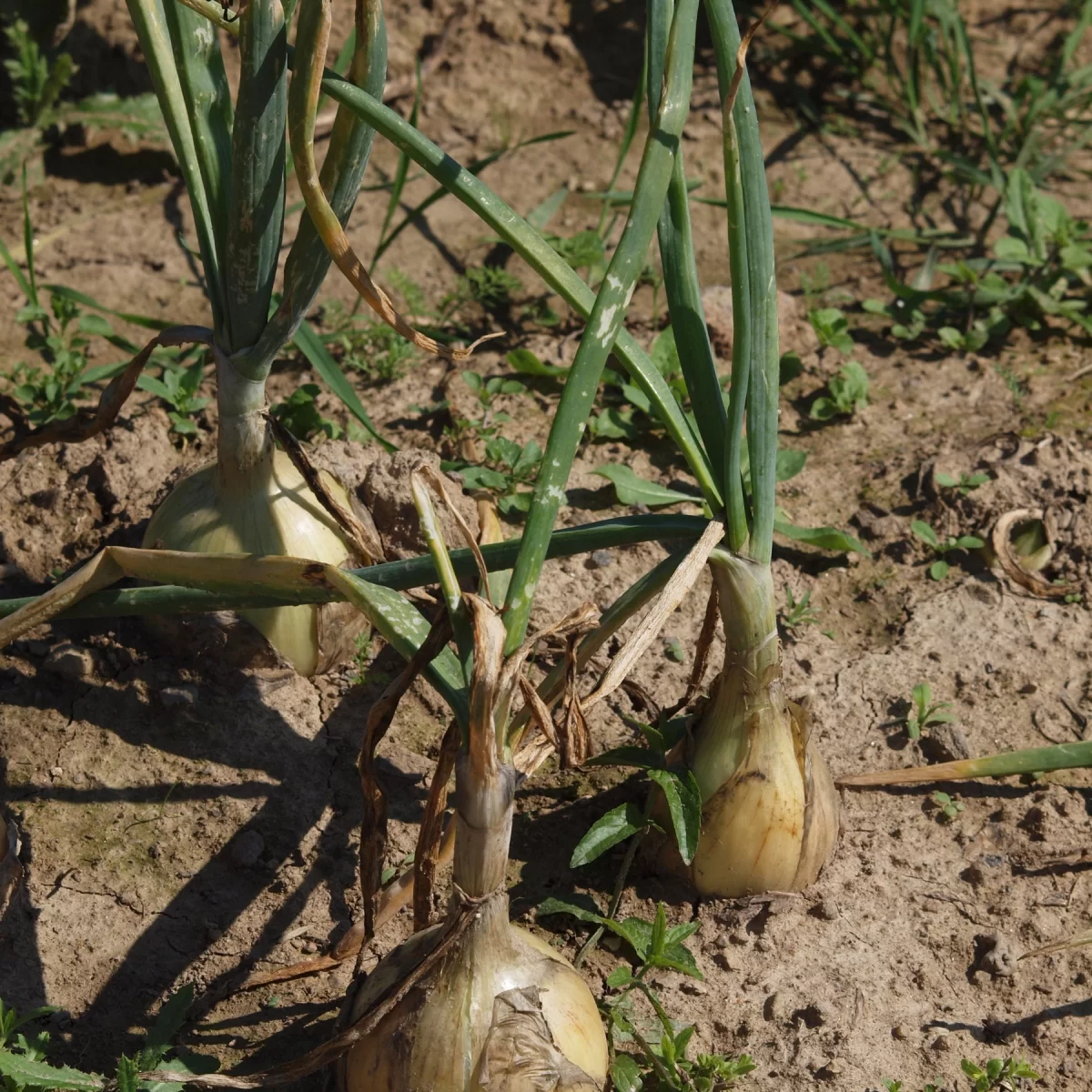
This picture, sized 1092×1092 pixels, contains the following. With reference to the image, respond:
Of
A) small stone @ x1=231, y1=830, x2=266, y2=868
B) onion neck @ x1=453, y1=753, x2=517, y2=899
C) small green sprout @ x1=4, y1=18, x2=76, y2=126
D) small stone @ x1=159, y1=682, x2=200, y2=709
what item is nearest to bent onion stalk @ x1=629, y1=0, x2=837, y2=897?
onion neck @ x1=453, y1=753, x2=517, y2=899

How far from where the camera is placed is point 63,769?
1.76 m

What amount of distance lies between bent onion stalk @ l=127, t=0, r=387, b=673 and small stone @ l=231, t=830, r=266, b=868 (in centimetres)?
27

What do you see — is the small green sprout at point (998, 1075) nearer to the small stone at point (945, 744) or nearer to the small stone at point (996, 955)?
the small stone at point (996, 955)

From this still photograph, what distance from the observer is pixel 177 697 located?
181 centimetres

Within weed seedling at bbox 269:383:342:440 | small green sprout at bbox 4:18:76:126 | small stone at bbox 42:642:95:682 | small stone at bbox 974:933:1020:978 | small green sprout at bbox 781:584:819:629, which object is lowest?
small stone at bbox 974:933:1020:978

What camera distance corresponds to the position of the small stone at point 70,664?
1.84 m

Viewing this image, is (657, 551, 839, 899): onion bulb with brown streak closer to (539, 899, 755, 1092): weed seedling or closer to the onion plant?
the onion plant

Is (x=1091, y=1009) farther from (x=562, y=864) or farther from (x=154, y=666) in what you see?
(x=154, y=666)

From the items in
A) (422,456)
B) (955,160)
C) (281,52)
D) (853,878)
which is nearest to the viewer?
(281,52)

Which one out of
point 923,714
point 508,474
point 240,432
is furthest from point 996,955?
point 240,432

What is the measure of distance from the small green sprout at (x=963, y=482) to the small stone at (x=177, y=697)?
126cm

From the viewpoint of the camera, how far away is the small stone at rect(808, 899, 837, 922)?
65.1 inches

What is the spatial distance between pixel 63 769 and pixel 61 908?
21cm

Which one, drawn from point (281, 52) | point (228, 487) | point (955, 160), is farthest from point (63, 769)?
point (955, 160)
